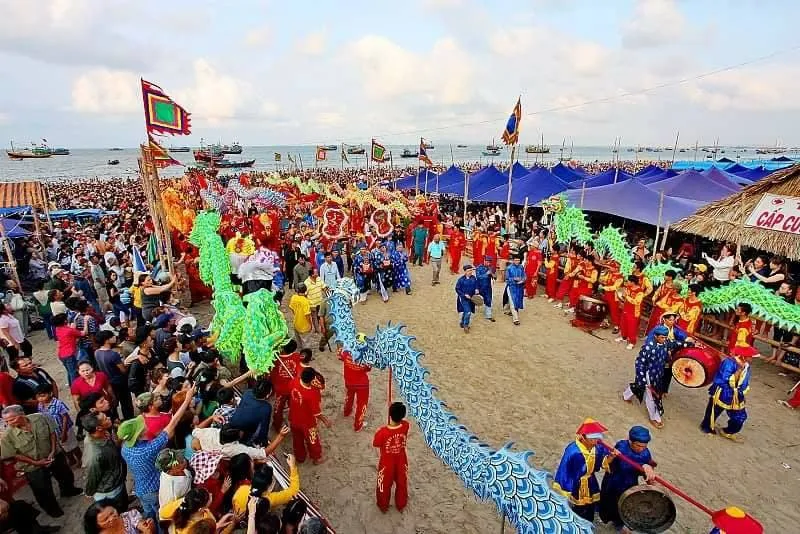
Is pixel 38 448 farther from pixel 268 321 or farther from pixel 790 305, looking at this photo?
pixel 790 305

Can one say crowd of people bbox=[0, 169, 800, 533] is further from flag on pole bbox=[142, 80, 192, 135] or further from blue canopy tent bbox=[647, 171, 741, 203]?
blue canopy tent bbox=[647, 171, 741, 203]

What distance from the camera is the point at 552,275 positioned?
413 inches

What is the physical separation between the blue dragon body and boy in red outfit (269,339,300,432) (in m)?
0.69

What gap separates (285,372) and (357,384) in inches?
36.0

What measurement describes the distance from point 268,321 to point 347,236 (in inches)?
292

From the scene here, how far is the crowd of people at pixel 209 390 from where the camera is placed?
3.29 meters

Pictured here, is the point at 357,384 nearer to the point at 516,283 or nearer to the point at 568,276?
the point at 516,283

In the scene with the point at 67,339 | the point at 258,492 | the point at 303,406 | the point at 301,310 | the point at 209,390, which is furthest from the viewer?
the point at 301,310

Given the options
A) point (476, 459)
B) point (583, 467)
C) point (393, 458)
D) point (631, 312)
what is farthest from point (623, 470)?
point (631, 312)

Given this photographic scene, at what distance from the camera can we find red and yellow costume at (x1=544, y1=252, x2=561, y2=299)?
10375mm

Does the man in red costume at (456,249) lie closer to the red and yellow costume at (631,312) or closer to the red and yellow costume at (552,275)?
the red and yellow costume at (552,275)

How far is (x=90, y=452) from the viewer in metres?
3.43

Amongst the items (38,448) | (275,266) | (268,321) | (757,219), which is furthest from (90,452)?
(757,219)

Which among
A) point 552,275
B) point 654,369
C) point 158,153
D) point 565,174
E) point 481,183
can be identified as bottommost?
point 654,369
